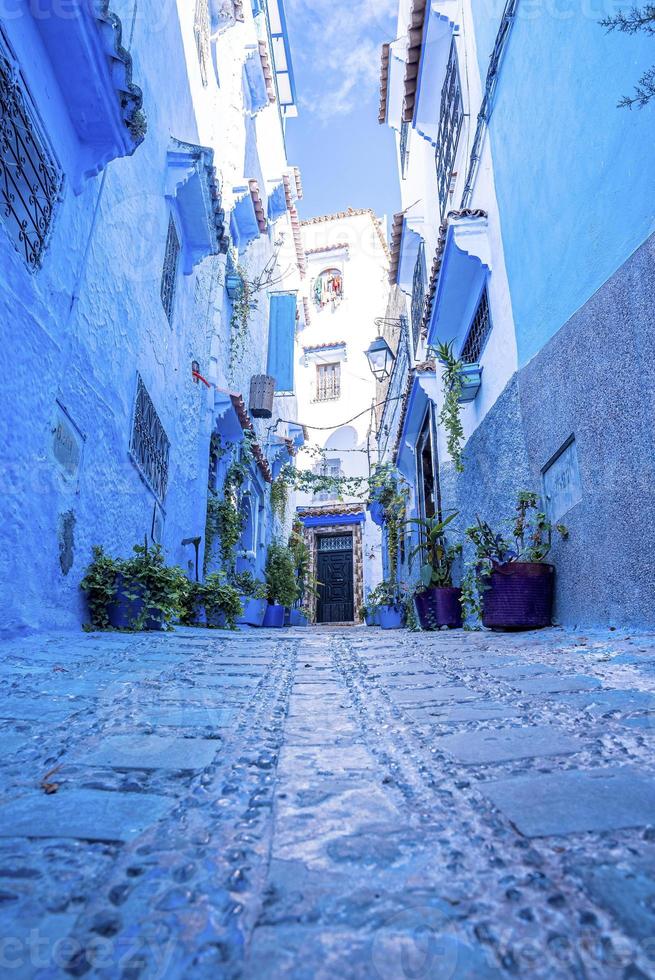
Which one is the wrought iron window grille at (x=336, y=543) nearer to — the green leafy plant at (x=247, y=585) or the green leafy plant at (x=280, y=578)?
the green leafy plant at (x=280, y=578)

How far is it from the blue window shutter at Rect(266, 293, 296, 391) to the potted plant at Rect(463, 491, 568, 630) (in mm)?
9747

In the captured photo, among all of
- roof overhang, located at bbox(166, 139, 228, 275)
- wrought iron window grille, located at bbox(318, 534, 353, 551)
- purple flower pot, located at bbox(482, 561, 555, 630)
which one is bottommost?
purple flower pot, located at bbox(482, 561, 555, 630)

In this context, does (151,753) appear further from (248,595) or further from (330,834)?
(248,595)

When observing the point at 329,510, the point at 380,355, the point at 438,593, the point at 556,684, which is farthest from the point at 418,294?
the point at 556,684

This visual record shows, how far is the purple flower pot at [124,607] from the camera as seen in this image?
456cm

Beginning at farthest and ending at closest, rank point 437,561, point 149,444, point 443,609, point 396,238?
point 396,238, point 437,561, point 443,609, point 149,444

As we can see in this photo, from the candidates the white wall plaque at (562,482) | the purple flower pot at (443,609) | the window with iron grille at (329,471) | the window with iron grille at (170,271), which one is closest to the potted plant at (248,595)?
the purple flower pot at (443,609)

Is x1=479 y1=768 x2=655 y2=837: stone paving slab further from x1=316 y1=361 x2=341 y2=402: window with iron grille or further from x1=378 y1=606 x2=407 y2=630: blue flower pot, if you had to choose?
x1=316 y1=361 x2=341 y2=402: window with iron grille

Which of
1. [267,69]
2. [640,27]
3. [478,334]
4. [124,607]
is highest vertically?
[267,69]

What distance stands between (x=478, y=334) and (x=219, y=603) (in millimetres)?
4282

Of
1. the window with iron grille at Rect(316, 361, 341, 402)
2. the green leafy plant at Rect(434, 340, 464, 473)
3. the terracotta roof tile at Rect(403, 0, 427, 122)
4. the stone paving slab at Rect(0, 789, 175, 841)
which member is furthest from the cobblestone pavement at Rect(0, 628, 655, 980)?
the window with iron grille at Rect(316, 361, 341, 402)

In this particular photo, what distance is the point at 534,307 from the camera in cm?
493

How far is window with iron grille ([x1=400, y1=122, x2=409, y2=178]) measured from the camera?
11248 millimetres

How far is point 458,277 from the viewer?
673 cm
